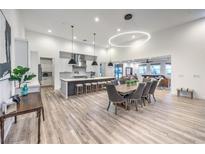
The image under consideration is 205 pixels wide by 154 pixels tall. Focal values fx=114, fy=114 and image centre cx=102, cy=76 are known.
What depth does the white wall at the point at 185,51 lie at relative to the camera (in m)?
5.38

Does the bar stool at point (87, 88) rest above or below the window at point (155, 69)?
below

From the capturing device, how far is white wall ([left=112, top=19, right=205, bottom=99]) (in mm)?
5383

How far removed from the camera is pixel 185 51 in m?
5.87

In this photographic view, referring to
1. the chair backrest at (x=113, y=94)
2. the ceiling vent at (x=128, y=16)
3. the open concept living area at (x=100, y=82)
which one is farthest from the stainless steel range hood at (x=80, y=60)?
the chair backrest at (x=113, y=94)

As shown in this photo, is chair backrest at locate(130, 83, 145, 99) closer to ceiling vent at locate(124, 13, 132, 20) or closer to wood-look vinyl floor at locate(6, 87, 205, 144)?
wood-look vinyl floor at locate(6, 87, 205, 144)

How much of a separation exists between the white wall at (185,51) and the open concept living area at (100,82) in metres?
0.04

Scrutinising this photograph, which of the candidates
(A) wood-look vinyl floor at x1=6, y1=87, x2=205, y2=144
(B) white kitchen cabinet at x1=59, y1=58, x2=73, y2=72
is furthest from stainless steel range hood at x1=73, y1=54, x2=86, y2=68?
(A) wood-look vinyl floor at x1=6, y1=87, x2=205, y2=144

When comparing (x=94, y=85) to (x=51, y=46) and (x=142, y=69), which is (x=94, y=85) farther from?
(x=142, y=69)

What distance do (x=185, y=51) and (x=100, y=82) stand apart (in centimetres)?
505

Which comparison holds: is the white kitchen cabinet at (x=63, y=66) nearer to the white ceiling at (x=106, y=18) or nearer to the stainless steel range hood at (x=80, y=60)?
the stainless steel range hood at (x=80, y=60)

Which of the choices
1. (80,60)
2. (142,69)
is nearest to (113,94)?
(80,60)
